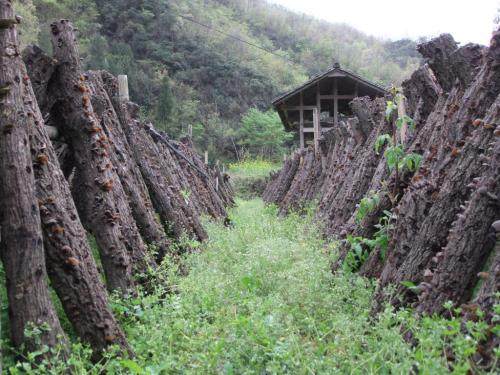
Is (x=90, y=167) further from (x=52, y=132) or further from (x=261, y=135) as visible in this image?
(x=261, y=135)

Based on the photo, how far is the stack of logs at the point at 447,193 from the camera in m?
3.16

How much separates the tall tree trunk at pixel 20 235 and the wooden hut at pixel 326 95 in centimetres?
1793

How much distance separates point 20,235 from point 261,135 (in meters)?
46.2

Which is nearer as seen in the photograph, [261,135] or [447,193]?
[447,193]

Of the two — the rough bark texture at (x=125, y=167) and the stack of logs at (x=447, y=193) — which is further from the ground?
the stack of logs at (x=447, y=193)

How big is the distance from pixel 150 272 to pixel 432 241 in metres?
2.70

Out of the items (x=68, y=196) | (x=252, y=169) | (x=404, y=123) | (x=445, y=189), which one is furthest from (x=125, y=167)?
(x=252, y=169)

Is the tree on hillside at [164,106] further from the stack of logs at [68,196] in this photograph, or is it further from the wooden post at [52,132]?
the wooden post at [52,132]

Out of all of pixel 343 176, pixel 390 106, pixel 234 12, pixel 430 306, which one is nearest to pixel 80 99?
A: pixel 390 106

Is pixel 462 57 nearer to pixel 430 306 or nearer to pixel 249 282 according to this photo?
pixel 430 306

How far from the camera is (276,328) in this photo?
346 cm

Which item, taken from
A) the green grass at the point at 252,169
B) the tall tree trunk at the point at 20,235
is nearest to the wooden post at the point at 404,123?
the tall tree trunk at the point at 20,235

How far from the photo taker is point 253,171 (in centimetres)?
4081

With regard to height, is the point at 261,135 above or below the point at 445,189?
below
